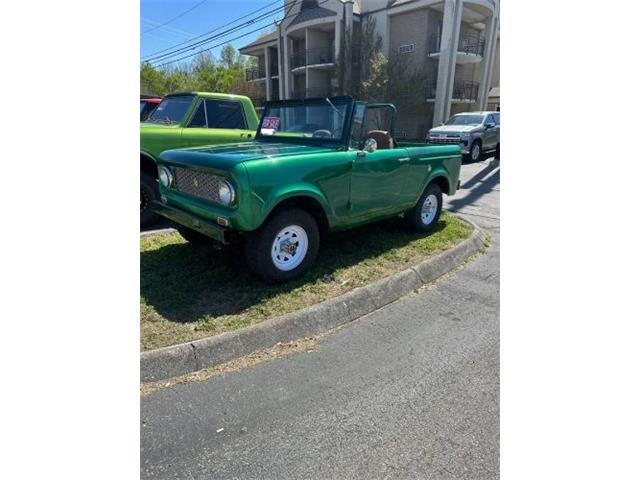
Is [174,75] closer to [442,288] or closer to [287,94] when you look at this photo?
[287,94]

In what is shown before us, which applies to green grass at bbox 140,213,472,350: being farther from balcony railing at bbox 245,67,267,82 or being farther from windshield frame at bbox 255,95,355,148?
balcony railing at bbox 245,67,267,82

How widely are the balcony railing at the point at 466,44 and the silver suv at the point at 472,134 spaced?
953 cm

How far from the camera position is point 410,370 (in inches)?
109

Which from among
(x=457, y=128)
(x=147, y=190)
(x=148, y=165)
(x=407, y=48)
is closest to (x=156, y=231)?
(x=147, y=190)

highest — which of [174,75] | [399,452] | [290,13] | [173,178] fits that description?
[290,13]

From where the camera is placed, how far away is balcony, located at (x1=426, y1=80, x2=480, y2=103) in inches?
906

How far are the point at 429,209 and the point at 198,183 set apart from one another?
130 inches

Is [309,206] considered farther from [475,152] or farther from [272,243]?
[475,152]

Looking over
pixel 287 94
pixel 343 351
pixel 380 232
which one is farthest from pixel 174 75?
pixel 343 351

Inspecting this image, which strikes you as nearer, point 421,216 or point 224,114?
point 421,216

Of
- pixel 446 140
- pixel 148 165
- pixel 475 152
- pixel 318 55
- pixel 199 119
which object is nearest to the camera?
pixel 148 165

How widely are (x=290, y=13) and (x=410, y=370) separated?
3009cm

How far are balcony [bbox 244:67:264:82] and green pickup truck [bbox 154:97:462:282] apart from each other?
29930 millimetres

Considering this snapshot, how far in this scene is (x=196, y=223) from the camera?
3.66 meters
